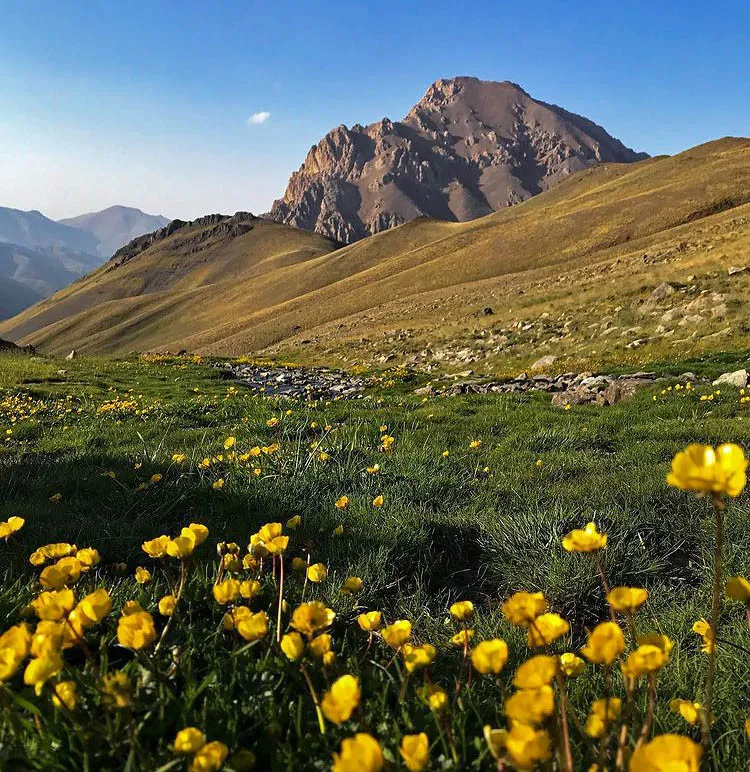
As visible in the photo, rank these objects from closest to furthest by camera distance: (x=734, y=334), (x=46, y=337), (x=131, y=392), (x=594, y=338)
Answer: (x=131, y=392)
(x=734, y=334)
(x=594, y=338)
(x=46, y=337)

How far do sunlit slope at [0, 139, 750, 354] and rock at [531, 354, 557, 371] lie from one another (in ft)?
31.2

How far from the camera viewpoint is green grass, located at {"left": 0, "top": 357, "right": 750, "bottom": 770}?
60.8 inches

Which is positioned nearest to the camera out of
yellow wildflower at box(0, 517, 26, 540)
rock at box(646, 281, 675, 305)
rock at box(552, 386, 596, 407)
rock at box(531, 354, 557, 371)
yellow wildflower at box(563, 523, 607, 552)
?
yellow wildflower at box(563, 523, 607, 552)

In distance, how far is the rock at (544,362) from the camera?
55.9 feet

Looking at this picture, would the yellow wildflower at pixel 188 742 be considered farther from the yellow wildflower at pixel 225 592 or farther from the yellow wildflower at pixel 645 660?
the yellow wildflower at pixel 645 660

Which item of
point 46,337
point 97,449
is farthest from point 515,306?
point 46,337

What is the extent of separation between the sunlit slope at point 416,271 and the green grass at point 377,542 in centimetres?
2141

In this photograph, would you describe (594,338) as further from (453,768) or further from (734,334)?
(453,768)

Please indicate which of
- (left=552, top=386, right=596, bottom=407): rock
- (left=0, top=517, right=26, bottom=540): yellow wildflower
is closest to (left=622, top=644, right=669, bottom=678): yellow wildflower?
(left=0, top=517, right=26, bottom=540): yellow wildflower

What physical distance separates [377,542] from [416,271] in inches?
2374

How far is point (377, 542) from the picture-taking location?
354 cm

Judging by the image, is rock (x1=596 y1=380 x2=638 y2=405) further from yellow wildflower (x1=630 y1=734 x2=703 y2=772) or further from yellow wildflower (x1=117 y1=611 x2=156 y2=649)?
yellow wildflower (x1=117 y1=611 x2=156 y2=649)

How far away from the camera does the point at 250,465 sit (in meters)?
4.94

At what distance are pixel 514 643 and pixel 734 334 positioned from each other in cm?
1667
